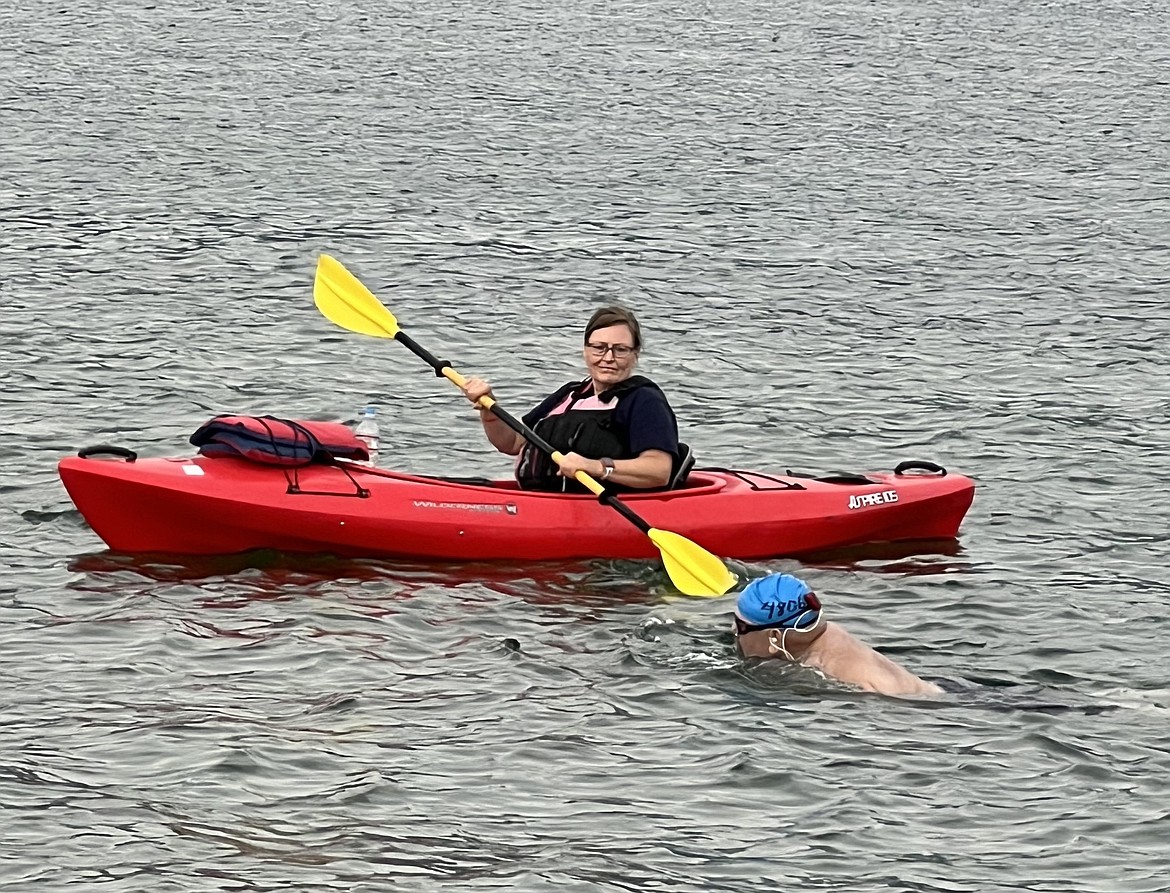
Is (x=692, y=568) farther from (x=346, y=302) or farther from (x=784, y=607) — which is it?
(x=346, y=302)

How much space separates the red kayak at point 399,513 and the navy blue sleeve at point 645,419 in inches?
10.7

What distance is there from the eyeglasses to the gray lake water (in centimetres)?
107

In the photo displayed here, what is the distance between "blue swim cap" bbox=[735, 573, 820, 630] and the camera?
7.91 m

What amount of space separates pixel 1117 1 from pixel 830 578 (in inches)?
1102

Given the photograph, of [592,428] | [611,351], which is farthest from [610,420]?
[611,351]

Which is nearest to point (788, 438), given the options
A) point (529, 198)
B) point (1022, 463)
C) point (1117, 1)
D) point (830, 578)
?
point (1022, 463)

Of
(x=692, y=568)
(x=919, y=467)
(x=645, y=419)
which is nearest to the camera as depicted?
(x=692, y=568)

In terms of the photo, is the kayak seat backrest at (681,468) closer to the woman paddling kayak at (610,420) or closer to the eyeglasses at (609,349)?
the woman paddling kayak at (610,420)

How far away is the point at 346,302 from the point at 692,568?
249cm

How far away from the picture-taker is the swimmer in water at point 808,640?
26.0ft

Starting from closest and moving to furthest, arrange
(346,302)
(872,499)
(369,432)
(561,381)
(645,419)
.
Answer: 1. (645,419)
2. (369,432)
3. (872,499)
4. (346,302)
5. (561,381)

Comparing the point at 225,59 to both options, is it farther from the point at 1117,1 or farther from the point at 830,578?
the point at 830,578

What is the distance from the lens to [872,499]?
10320mm

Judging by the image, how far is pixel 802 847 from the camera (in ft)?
22.1
